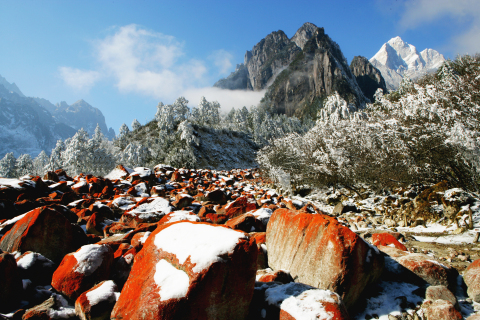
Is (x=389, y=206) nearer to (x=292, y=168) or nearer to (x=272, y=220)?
(x=272, y=220)

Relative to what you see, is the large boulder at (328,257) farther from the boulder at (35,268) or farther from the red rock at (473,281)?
the boulder at (35,268)

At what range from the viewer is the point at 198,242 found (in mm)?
2697

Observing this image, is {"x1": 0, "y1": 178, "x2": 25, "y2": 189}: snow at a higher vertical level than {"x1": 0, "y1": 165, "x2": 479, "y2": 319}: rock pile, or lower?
higher

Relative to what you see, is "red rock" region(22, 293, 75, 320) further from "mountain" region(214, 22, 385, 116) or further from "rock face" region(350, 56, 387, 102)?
"rock face" region(350, 56, 387, 102)

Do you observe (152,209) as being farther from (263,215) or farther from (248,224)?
(263,215)

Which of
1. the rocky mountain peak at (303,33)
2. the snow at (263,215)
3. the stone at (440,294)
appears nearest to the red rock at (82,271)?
the snow at (263,215)

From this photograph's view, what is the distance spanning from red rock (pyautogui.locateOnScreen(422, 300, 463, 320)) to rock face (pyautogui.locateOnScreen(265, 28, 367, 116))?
106m

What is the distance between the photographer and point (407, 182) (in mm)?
8805

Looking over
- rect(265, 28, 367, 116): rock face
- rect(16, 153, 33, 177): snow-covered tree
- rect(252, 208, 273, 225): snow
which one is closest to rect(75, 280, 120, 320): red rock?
rect(252, 208, 273, 225): snow

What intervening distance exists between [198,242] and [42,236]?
10.9 ft

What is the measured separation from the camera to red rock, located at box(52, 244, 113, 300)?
124 inches

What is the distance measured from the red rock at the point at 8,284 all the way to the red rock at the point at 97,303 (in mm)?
853

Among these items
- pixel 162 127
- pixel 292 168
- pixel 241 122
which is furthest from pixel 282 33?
pixel 292 168

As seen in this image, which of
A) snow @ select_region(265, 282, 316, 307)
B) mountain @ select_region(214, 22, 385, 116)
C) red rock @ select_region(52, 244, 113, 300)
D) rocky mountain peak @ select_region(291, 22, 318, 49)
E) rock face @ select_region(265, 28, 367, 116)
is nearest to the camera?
snow @ select_region(265, 282, 316, 307)
